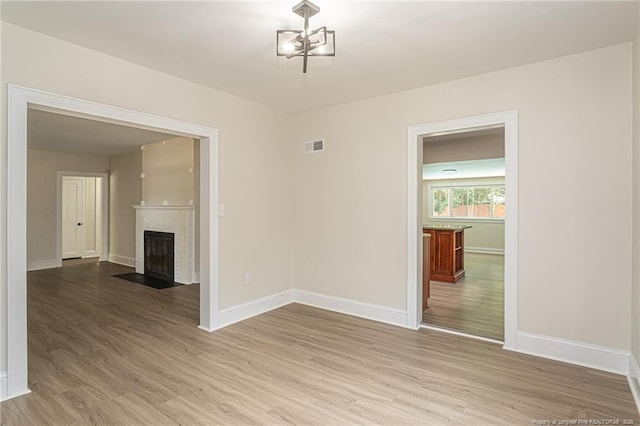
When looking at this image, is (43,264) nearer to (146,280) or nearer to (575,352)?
(146,280)

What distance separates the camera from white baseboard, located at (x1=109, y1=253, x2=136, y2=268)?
776 centimetres

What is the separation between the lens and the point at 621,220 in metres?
2.68

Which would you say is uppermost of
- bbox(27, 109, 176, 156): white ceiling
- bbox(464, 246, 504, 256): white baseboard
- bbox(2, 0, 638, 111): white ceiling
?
bbox(27, 109, 176, 156): white ceiling

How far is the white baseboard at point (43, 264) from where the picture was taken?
23.9ft

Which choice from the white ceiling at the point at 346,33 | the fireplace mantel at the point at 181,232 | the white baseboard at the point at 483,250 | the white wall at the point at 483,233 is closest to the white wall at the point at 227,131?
the white ceiling at the point at 346,33

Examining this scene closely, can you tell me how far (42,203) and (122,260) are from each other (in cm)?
→ 207

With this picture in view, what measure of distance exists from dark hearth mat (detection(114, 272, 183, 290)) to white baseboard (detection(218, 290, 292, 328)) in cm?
234

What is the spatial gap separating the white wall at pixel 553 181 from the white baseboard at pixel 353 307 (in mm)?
89

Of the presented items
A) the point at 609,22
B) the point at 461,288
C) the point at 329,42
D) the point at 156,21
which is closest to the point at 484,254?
the point at 461,288

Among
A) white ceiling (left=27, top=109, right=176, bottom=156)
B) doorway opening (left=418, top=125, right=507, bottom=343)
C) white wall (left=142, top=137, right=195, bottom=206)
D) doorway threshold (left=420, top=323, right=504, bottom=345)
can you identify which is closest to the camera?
doorway threshold (left=420, top=323, right=504, bottom=345)

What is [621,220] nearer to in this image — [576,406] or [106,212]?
[576,406]

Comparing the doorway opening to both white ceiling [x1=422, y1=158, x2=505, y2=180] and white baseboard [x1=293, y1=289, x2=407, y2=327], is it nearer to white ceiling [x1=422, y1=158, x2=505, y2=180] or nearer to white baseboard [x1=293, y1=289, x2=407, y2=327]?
white ceiling [x1=422, y1=158, x2=505, y2=180]

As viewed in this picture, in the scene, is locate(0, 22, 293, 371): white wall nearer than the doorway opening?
Yes
